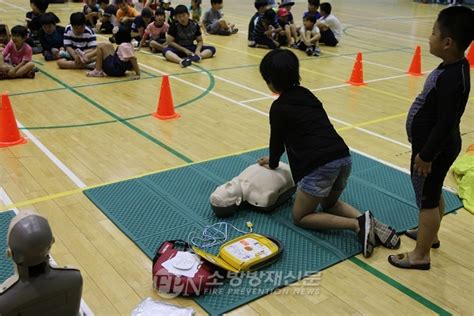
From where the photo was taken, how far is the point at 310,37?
9023mm

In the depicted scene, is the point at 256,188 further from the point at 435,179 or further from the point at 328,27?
the point at 328,27

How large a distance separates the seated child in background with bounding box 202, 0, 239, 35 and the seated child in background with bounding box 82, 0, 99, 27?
2.30 m

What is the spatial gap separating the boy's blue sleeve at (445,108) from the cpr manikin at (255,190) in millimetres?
1118

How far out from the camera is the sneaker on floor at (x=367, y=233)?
281 centimetres

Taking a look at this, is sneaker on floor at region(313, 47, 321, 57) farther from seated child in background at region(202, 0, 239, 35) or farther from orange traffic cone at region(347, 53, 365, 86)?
seated child in background at region(202, 0, 239, 35)

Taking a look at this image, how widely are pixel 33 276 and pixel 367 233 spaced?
1849mm

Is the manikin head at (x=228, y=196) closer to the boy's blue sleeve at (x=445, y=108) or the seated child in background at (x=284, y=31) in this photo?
the boy's blue sleeve at (x=445, y=108)

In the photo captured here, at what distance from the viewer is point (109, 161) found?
13.1 feet

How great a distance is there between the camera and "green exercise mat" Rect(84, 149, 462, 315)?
262 centimetres

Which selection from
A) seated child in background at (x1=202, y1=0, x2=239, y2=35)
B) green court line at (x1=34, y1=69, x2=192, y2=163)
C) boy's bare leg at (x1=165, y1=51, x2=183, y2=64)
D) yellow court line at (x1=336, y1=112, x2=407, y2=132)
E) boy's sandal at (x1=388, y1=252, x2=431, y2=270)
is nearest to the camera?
boy's sandal at (x1=388, y1=252, x2=431, y2=270)

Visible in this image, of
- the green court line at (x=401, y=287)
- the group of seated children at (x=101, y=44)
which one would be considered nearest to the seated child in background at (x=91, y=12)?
the group of seated children at (x=101, y=44)

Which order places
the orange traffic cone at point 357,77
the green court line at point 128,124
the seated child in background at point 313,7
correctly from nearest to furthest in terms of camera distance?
the green court line at point 128,124, the orange traffic cone at point 357,77, the seated child in background at point 313,7

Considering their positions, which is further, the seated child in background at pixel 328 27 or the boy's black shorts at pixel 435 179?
the seated child in background at pixel 328 27

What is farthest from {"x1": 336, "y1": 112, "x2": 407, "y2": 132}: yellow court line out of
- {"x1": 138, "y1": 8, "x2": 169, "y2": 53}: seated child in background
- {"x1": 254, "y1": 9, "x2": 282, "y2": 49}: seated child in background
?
{"x1": 138, "y1": 8, "x2": 169, "y2": 53}: seated child in background
